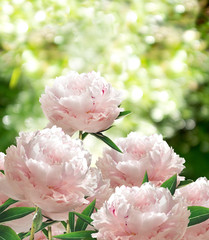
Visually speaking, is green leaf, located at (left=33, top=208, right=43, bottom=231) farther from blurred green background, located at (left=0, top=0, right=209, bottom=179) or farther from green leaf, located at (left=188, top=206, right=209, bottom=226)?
blurred green background, located at (left=0, top=0, right=209, bottom=179)

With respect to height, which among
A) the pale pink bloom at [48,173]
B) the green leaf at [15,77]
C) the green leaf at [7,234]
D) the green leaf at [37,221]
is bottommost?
the green leaf at [15,77]

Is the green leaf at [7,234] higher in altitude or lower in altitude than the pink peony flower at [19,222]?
higher

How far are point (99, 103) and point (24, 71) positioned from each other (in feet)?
6.90

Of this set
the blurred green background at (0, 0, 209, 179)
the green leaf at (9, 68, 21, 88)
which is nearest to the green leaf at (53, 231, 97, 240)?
the blurred green background at (0, 0, 209, 179)

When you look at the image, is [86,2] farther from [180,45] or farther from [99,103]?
[99,103]

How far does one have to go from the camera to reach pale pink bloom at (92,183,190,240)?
512mm

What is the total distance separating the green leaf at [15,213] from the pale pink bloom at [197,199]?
6.4 inches

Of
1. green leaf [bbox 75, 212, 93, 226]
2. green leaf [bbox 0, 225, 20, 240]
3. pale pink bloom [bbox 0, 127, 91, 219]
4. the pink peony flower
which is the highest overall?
pale pink bloom [bbox 0, 127, 91, 219]

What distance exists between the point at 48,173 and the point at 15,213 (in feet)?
0.20

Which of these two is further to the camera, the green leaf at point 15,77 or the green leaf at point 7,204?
the green leaf at point 15,77

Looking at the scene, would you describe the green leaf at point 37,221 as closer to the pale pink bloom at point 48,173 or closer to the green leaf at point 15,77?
the pale pink bloom at point 48,173

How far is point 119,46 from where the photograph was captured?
264 cm

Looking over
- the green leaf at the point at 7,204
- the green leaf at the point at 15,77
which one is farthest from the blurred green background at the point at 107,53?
the green leaf at the point at 7,204

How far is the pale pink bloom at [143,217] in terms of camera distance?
512mm
